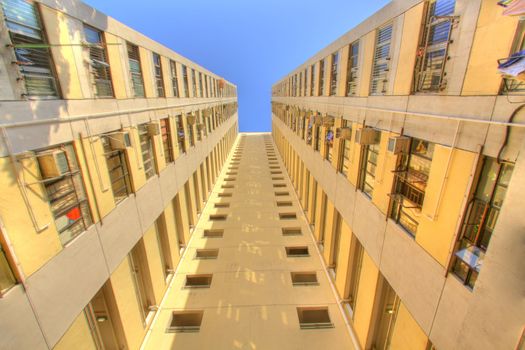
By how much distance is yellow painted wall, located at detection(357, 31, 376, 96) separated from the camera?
22.3 ft

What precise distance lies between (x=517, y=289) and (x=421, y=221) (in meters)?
1.89

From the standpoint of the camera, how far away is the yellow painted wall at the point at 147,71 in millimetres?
8109

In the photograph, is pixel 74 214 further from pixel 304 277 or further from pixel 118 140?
pixel 304 277

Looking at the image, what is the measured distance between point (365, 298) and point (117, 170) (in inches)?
330

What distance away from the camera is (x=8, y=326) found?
3.35 m

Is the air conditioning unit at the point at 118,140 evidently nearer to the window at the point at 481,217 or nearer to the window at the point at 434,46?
the window at the point at 434,46

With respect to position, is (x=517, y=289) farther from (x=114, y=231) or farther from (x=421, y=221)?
(x=114, y=231)

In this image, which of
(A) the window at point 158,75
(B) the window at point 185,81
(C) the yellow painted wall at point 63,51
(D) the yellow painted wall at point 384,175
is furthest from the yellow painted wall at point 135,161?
(D) the yellow painted wall at point 384,175

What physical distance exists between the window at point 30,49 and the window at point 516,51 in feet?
23.1

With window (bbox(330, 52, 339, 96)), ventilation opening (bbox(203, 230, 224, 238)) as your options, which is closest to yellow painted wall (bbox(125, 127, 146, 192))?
ventilation opening (bbox(203, 230, 224, 238))

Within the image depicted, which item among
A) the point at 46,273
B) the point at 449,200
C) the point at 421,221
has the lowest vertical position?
the point at 46,273

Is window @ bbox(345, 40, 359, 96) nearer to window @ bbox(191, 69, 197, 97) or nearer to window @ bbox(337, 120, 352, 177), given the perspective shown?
window @ bbox(337, 120, 352, 177)

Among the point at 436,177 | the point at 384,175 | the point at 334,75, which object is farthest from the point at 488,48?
the point at 334,75

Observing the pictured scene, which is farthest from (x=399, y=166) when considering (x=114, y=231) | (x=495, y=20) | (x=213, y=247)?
(x=213, y=247)
